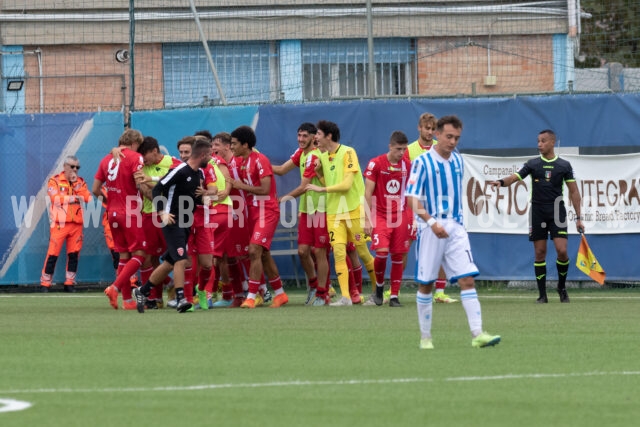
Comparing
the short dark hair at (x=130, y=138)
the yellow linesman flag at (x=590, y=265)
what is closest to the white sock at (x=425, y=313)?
the short dark hair at (x=130, y=138)

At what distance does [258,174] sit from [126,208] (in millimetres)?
1695

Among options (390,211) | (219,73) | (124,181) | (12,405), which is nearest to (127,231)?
(124,181)

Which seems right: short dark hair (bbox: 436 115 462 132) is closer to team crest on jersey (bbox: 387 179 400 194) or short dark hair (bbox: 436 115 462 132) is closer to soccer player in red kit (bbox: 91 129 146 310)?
team crest on jersey (bbox: 387 179 400 194)

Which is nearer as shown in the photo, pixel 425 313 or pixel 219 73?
pixel 425 313

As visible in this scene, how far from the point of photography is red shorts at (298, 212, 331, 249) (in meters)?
16.6

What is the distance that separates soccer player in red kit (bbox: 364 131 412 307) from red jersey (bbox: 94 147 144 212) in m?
2.87

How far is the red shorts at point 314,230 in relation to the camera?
16.6 metres

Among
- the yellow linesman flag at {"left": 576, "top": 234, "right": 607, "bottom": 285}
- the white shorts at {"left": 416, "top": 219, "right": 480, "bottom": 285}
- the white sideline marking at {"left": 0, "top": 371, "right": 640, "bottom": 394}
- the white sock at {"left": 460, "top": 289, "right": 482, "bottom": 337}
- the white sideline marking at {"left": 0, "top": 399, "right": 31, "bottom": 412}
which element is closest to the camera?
the white sideline marking at {"left": 0, "top": 399, "right": 31, "bottom": 412}

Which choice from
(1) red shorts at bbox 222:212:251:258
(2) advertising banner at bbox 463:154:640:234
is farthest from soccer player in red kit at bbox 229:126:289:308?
(2) advertising banner at bbox 463:154:640:234

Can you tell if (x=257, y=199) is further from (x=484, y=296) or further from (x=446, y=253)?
(x=446, y=253)

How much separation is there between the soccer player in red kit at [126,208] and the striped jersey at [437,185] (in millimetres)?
5540

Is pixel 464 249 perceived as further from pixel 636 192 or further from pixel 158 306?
pixel 636 192

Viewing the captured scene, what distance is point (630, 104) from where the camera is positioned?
19328 mm

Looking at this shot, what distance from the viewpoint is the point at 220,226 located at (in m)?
16.5
